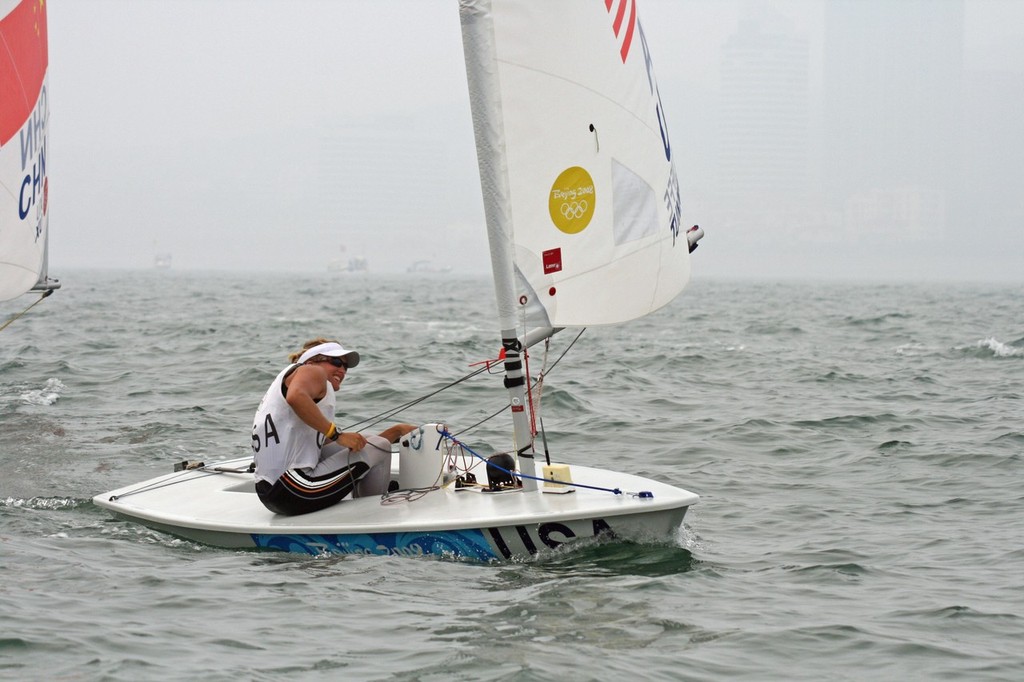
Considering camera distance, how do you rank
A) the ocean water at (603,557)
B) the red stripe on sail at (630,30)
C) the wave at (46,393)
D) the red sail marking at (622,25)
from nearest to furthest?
the ocean water at (603,557), the red sail marking at (622,25), the red stripe on sail at (630,30), the wave at (46,393)

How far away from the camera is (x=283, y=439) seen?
264 inches

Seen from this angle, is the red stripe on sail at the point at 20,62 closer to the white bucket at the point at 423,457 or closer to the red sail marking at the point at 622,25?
the white bucket at the point at 423,457

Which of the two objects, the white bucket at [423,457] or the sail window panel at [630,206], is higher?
the sail window panel at [630,206]

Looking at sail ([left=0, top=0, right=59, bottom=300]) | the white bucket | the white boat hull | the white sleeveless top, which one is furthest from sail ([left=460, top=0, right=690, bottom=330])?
sail ([left=0, top=0, right=59, bottom=300])

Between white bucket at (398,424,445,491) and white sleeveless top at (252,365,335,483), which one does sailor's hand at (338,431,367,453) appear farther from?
white bucket at (398,424,445,491)

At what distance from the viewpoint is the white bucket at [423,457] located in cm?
711

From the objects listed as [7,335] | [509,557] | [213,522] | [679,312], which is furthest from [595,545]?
[679,312]

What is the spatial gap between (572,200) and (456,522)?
202 centimetres

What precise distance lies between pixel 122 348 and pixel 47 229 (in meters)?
8.07

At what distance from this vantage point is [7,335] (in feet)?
77.2

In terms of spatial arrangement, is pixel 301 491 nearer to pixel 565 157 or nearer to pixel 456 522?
pixel 456 522

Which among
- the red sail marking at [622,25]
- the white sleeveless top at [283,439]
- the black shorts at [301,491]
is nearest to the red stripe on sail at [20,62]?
the white sleeveless top at [283,439]

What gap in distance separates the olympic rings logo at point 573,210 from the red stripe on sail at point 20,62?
21.5 feet

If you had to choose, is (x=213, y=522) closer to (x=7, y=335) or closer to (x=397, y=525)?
(x=397, y=525)
